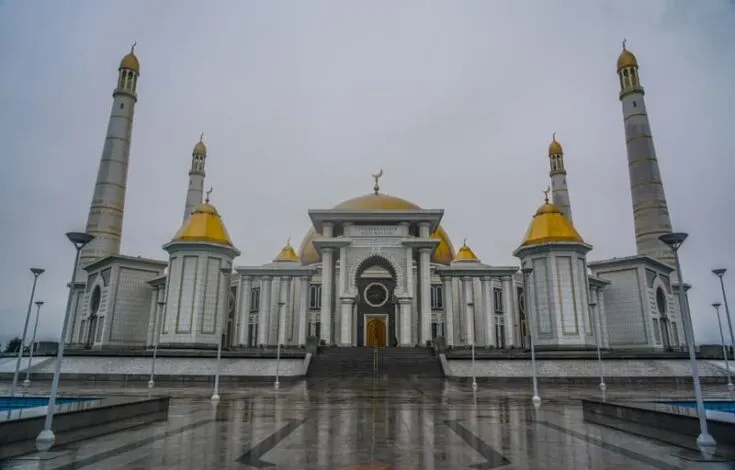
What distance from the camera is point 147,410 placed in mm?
9859

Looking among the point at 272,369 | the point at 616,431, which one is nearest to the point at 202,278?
the point at 272,369

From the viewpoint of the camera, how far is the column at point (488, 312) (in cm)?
3830

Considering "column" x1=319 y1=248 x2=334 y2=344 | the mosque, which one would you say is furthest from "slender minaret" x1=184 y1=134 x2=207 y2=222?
"column" x1=319 y1=248 x2=334 y2=344

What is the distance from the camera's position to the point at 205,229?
32.1 meters

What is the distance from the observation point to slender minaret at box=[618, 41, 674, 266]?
41781 mm

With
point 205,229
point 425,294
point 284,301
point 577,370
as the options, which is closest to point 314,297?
point 284,301

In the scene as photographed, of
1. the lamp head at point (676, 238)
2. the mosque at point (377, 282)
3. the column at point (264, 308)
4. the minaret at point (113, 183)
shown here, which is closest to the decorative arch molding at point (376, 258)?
the mosque at point (377, 282)

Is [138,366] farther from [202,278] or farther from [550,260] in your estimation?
[550,260]

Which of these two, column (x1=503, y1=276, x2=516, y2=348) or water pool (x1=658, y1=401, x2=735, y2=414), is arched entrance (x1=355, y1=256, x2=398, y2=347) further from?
water pool (x1=658, y1=401, x2=735, y2=414)

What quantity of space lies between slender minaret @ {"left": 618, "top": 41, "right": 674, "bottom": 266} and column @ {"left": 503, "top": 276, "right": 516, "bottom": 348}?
42.1ft

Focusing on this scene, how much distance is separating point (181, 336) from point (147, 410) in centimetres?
2123

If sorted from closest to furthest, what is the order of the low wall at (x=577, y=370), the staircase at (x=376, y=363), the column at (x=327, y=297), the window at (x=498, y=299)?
the low wall at (x=577, y=370), the staircase at (x=376, y=363), the column at (x=327, y=297), the window at (x=498, y=299)

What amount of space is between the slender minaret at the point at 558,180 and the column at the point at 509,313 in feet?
39.7

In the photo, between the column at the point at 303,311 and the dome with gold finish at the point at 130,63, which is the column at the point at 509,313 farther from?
the dome with gold finish at the point at 130,63
